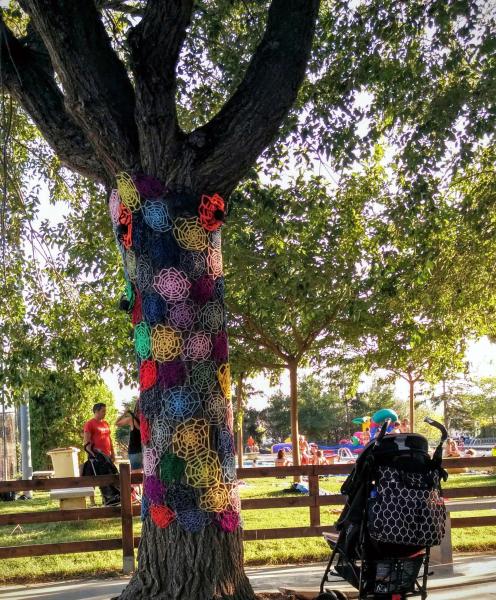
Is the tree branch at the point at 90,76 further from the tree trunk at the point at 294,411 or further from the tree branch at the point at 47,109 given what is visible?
the tree trunk at the point at 294,411

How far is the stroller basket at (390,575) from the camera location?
527 cm

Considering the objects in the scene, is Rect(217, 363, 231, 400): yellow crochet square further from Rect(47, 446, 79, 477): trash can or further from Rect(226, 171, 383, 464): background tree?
Rect(47, 446, 79, 477): trash can

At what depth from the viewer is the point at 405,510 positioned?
5031 mm

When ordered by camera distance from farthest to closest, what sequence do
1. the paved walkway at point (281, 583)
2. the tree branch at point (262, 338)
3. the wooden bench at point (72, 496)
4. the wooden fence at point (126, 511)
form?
the tree branch at point (262, 338) < the wooden bench at point (72, 496) < the wooden fence at point (126, 511) < the paved walkway at point (281, 583)

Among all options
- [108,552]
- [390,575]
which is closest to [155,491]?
[390,575]

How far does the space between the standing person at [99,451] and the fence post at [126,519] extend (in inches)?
126

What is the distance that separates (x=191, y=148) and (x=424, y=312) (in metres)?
10.5

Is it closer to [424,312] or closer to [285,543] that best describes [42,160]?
[285,543]

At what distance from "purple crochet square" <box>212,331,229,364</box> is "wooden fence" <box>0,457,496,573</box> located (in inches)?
103

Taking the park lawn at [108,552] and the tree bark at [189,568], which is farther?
the park lawn at [108,552]

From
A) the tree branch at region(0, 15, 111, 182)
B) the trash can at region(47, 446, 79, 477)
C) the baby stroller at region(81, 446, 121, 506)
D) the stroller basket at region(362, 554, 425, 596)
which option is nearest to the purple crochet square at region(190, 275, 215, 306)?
the tree branch at region(0, 15, 111, 182)

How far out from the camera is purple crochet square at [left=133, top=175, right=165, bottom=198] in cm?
603

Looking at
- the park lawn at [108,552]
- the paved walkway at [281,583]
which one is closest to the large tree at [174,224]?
the paved walkway at [281,583]

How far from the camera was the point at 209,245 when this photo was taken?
20.4ft
